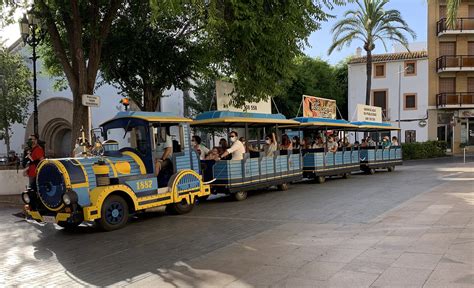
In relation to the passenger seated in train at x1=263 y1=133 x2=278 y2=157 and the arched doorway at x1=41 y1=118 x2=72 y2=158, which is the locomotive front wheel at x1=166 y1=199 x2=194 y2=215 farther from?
the arched doorway at x1=41 y1=118 x2=72 y2=158

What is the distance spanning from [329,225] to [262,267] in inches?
119

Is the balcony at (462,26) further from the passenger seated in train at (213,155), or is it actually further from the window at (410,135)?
the passenger seated in train at (213,155)

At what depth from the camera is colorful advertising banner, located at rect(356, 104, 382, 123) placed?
22.7 m

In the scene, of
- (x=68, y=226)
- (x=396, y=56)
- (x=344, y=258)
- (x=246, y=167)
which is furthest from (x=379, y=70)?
(x=344, y=258)

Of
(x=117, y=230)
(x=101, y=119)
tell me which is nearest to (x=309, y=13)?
(x=117, y=230)

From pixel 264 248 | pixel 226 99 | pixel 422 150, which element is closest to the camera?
pixel 264 248

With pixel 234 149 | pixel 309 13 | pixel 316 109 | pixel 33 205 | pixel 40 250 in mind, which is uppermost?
pixel 309 13

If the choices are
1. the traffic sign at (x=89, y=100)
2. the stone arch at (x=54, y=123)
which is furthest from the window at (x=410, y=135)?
the traffic sign at (x=89, y=100)

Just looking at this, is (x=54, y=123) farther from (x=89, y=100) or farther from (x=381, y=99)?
(x=381, y=99)

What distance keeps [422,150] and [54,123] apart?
1073 inches

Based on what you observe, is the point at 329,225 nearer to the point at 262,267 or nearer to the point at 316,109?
the point at 262,267

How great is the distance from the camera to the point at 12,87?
28.1 m

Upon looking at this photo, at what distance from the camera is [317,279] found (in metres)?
5.37

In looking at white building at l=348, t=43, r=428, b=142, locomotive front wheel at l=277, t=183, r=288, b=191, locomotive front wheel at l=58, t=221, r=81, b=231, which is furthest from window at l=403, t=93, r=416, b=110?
locomotive front wheel at l=58, t=221, r=81, b=231
